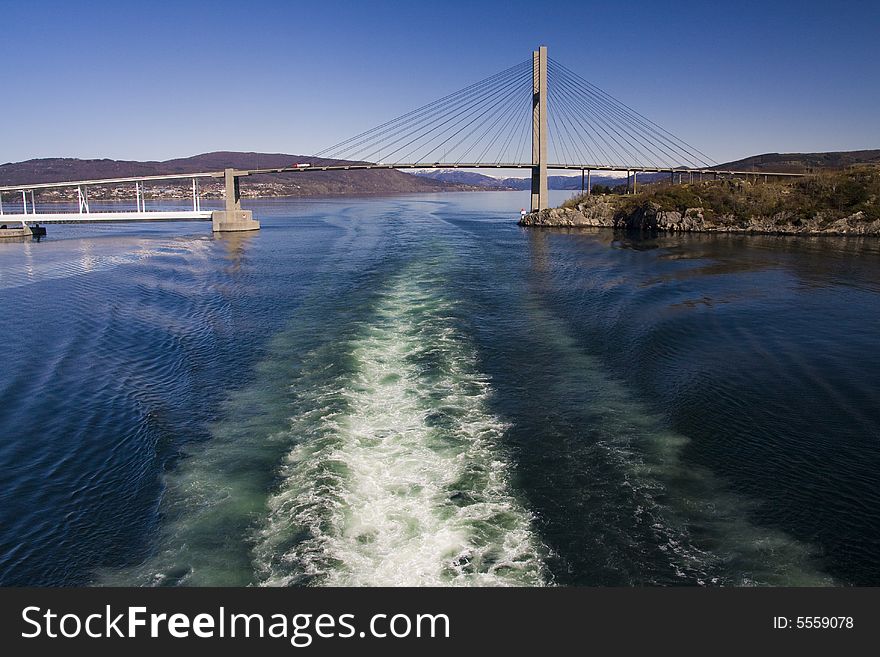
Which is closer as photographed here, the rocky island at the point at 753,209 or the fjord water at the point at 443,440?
the fjord water at the point at 443,440

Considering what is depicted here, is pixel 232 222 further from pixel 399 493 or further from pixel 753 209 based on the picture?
pixel 399 493

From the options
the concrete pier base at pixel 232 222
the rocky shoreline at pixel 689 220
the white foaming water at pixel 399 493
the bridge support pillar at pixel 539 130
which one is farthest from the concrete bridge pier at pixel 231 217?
the white foaming water at pixel 399 493

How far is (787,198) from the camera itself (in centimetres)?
4903

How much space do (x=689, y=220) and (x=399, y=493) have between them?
48.8 meters

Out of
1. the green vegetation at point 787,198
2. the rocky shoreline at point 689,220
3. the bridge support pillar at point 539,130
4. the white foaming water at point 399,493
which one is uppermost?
the bridge support pillar at point 539,130

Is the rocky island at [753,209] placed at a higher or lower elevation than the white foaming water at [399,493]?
higher

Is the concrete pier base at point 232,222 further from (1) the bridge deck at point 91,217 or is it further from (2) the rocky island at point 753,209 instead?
(2) the rocky island at point 753,209

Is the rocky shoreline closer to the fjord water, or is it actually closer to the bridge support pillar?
the bridge support pillar

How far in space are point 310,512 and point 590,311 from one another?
1381cm

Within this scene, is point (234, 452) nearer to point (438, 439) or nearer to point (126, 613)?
point (438, 439)

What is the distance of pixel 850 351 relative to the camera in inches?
548

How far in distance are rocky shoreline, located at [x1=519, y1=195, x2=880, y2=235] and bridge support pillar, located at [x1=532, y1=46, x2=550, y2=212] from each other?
19.2 ft

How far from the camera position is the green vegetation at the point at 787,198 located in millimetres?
45062

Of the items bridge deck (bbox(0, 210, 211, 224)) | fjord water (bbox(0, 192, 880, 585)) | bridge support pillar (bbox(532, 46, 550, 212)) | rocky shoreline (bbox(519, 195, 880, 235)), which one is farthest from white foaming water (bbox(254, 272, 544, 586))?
bridge support pillar (bbox(532, 46, 550, 212))
